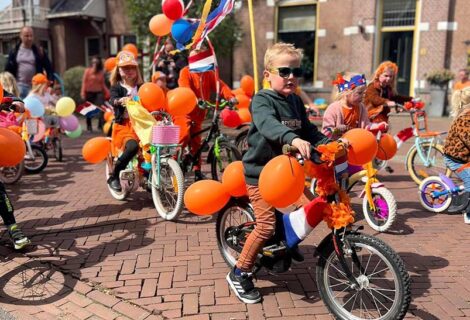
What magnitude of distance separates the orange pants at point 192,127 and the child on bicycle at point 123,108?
0.69m

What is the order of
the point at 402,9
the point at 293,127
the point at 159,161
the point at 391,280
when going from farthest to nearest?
the point at 402,9, the point at 159,161, the point at 293,127, the point at 391,280

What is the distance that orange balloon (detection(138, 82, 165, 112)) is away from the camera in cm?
492

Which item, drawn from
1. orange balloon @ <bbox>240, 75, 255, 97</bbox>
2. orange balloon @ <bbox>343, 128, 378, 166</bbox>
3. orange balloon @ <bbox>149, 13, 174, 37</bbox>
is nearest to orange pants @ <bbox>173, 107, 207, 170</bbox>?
orange balloon @ <bbox>240, 75, 255, 97</bbox>

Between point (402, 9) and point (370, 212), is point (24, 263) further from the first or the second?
point (402, 9)

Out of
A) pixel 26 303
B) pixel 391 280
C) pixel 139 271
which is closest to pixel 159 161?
pixel 139 271

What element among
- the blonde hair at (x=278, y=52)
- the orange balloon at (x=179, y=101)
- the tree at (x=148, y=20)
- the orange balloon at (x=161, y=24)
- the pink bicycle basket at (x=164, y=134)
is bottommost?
the pink bicycle basket at (x=164, y=134)

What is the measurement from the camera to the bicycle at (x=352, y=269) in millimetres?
2670

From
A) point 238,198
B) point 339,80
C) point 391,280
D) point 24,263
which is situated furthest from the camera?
point 339,80

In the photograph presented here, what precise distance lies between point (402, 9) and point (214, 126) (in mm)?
12482

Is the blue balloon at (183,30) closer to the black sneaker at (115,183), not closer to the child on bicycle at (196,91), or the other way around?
the child on bicycle at (196,91)

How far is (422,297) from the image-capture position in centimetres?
328

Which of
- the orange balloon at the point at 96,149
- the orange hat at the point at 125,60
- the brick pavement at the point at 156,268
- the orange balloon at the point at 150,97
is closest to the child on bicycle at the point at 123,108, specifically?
the orange hat at the point at 125,60

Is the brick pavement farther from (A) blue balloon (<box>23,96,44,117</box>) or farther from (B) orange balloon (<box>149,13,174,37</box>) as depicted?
(B) orange balloon (<box>149,13,174,37</box>)

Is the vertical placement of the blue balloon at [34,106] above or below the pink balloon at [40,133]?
above
